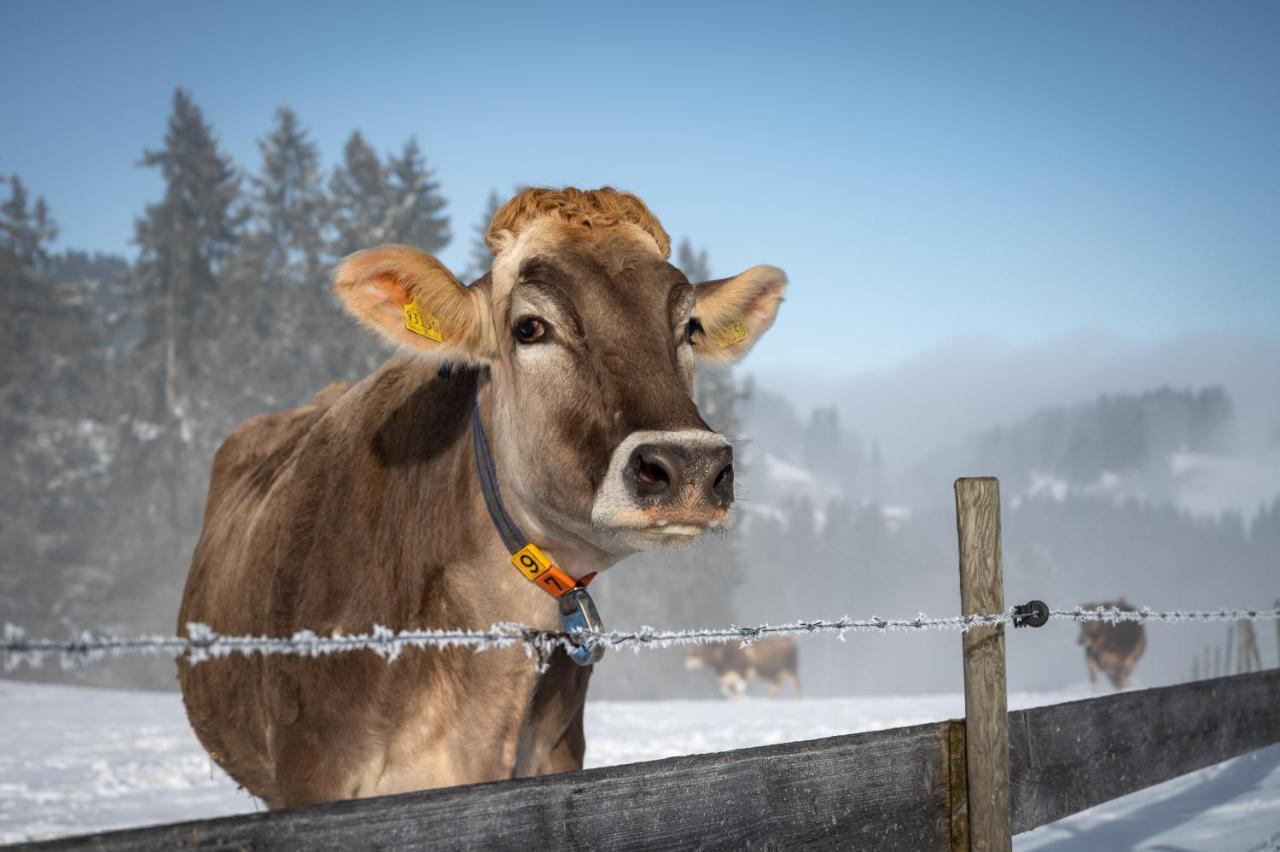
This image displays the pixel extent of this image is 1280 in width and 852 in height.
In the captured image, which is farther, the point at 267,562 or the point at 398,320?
the point at 267,562

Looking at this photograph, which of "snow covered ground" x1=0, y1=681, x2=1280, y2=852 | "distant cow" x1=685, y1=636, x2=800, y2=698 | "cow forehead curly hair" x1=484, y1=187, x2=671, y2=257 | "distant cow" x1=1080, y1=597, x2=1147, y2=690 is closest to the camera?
"cow forehead curly hair" x1=484, y1=187, x2=671, y2=257

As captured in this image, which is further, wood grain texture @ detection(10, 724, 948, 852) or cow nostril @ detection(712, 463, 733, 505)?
cow nostril @ detection(712, 463, 733, 505)

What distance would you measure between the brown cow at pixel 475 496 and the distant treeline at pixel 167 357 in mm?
40753

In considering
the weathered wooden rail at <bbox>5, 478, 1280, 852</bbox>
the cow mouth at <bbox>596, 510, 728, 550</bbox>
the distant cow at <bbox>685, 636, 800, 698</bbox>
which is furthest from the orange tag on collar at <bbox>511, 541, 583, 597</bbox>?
the distant cow at <bbox>685, 636, 800, 698</bbox>

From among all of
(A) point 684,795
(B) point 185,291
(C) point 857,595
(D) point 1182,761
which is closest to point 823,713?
(D) point 1182,761

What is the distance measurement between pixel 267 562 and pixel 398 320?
1274 millimetres

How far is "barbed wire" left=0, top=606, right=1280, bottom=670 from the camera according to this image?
1530mm

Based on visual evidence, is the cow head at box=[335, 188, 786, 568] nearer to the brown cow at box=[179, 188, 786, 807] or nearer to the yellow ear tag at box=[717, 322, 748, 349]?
the brown cow at box=[179, 188, 786, 807]

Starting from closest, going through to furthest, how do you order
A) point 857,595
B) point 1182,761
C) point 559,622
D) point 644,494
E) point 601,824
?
point 601,824 < point 644,494 < point 559,622 < point 1182,761 < point 857,595

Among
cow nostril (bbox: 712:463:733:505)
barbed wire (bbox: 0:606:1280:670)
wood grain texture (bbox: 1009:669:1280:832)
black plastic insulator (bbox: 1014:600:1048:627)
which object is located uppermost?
cow nostril (bbox: 712:463:733:505)

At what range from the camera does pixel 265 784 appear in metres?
4.69

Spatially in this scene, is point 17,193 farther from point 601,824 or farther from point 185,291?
point 601,824

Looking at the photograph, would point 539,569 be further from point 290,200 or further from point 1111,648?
point 290,200

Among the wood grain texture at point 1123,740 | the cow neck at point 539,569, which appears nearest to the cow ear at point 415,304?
the cow neck at point 539,569
